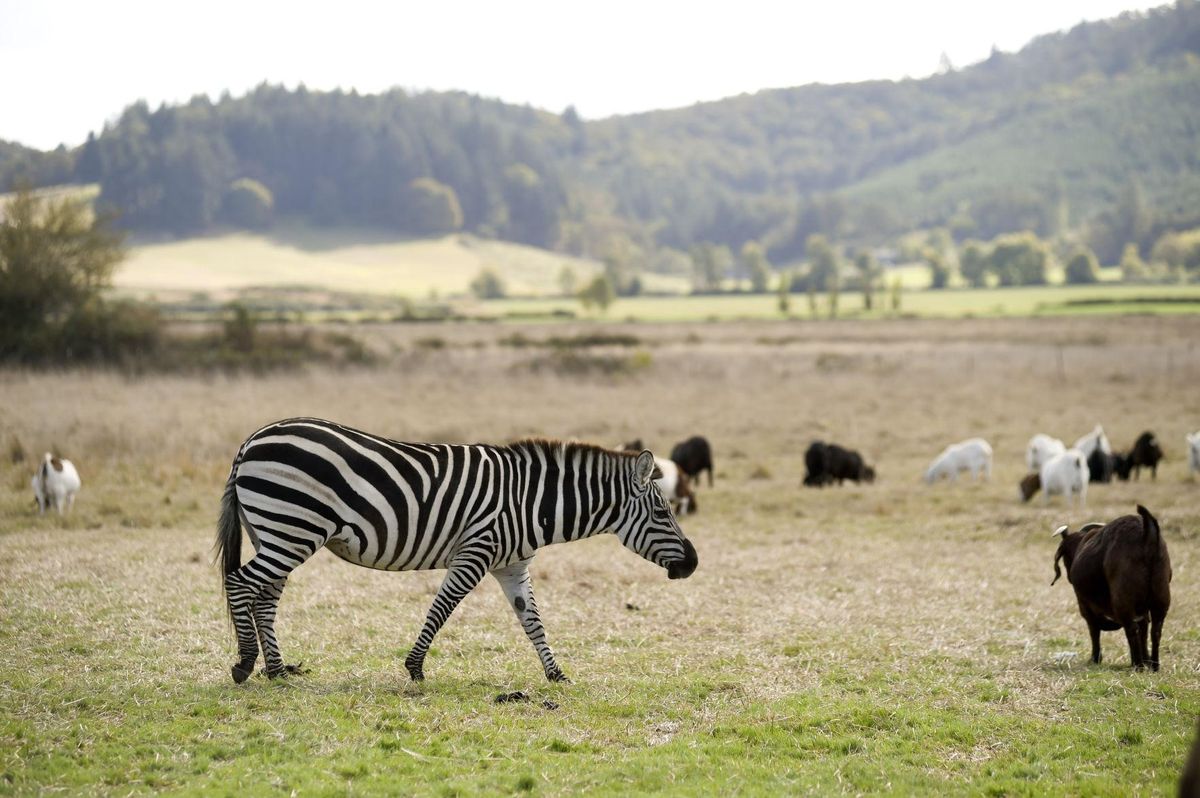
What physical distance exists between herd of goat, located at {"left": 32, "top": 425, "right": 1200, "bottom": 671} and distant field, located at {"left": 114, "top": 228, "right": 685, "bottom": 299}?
83.4 m

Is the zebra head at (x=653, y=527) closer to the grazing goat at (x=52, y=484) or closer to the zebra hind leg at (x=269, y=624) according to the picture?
the zebra hind leg at (x=269, y=624)

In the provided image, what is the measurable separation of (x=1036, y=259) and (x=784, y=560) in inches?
4495

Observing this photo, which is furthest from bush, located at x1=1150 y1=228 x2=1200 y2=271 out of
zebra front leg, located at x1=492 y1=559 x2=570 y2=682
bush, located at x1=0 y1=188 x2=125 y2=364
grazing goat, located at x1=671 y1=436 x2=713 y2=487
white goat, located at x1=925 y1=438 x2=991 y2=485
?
zebra front leg, located at x1=492 y1=559 x2=570 y2=682

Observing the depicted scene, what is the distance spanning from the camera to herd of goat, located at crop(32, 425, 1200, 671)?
830cm

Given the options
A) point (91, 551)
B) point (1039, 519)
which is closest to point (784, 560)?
point (1039, 519)

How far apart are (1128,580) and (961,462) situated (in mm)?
12662

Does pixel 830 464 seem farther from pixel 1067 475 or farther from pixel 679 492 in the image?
pixel 1067 475

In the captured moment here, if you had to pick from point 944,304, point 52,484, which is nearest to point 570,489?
point 52,484

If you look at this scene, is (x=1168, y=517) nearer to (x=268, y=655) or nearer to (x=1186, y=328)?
(x=268, y=655)

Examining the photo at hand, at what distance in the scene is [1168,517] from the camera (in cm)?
1565

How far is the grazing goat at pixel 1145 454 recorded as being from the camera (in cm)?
1988

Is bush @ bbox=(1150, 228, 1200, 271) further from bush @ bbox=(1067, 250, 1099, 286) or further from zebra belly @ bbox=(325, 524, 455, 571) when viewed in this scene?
zebra belly @ bbox=(325, 524, 455, 571)

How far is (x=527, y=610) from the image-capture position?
27.6ft

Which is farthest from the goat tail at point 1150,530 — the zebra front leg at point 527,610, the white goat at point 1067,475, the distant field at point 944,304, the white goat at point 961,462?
the distant field at point 944,304
